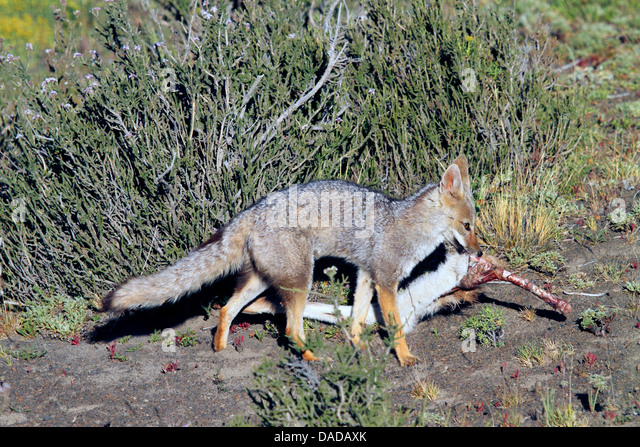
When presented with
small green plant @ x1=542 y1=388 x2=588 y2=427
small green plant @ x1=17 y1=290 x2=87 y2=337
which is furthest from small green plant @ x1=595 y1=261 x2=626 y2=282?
small green plant @ x1=17 y1=290 x2=87 y2=337

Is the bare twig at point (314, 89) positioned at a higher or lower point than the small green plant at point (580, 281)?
higher

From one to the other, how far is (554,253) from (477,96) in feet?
6.06

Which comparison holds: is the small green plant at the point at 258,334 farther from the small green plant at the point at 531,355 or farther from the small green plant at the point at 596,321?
the small green plant at the point at 596,321

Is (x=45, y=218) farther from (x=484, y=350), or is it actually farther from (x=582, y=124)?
(x=582, y=124)

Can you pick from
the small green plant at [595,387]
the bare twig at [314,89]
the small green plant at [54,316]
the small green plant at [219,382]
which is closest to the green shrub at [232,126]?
the bare twig at [314,89]

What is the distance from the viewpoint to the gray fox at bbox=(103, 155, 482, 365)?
16.0 feet

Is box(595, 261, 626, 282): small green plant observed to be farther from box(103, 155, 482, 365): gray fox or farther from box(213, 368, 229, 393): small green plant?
box(213, 368, 229, 393): small green plant

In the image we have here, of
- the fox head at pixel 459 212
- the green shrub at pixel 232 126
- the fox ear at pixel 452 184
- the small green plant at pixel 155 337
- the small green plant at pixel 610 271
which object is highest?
the green shrub at pixel 232 126

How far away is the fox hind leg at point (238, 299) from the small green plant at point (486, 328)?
1.77 m

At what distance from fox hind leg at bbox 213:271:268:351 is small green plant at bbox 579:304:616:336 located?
104 inches

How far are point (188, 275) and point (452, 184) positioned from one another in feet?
7.86

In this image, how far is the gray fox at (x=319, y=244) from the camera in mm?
4891

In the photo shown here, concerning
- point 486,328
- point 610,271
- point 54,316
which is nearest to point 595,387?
point 486,328

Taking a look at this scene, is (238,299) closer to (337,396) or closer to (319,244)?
(319,244)
